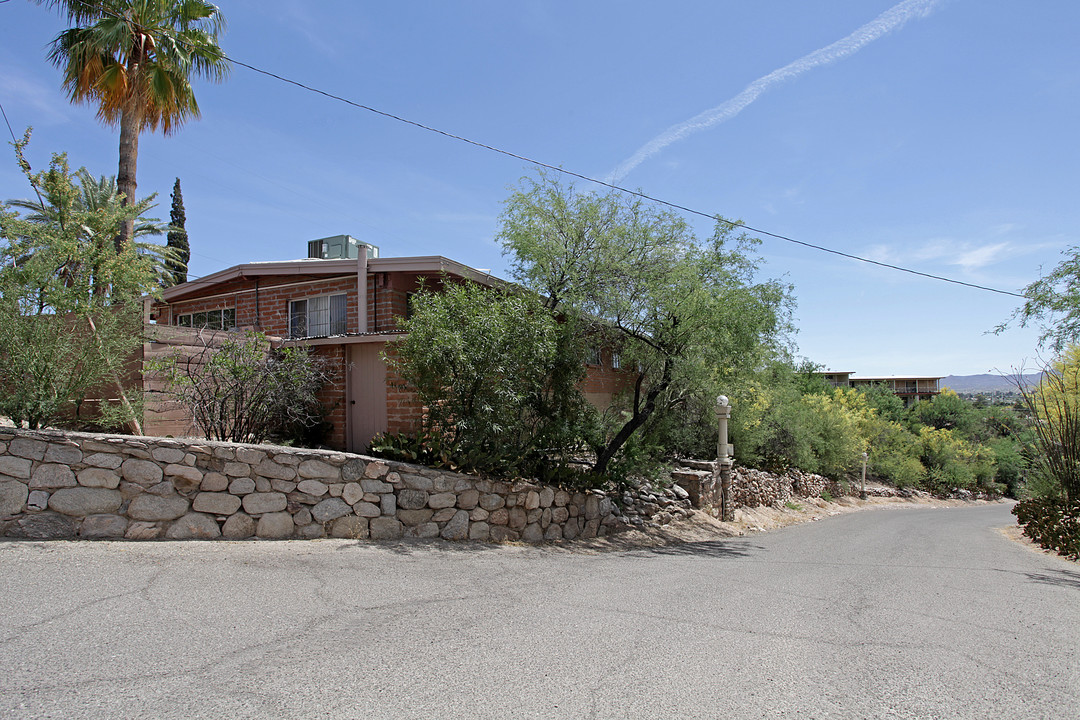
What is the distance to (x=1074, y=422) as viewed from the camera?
37.0 ft

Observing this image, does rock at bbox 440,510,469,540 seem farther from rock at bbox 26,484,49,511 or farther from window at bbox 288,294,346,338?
window at bbox 288,294,346,338

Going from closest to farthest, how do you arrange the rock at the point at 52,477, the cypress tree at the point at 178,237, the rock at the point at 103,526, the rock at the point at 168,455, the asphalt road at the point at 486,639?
the asphalt road at the point at 486,639
the rock at the point at 52,477
the rock at the point at 103,526
the rock at the point at 168,455
the cypress tree at the point at 178,237

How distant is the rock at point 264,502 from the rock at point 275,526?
5cm

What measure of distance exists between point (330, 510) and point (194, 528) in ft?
5.03

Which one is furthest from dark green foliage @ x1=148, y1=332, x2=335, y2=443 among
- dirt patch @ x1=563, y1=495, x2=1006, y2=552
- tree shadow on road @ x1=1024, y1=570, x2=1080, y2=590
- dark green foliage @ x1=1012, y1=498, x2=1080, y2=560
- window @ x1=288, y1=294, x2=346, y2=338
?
dark green foliage @ x1=1012, y1=498, x2=1080, y2=560

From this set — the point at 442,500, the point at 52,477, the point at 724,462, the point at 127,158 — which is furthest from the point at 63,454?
the point at 724,462

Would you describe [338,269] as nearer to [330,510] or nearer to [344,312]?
[344,312]

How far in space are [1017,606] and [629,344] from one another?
7149 millimetres

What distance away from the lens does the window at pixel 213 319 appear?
53.0 feet

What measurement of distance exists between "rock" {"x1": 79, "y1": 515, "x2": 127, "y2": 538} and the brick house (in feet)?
10.8

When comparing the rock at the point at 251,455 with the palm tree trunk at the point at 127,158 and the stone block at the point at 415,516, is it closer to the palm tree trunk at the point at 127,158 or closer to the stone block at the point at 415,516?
the stone block at the point at 415,516

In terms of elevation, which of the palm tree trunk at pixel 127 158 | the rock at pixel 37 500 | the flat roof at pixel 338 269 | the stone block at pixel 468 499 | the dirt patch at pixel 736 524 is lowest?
the dirt patch at pixel 736 524

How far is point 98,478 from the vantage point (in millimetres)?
6672

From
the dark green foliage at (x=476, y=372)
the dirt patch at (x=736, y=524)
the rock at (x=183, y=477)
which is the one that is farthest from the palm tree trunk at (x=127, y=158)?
the dirt patch at (x=736, y=524)
